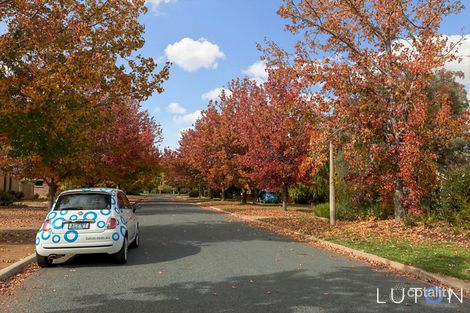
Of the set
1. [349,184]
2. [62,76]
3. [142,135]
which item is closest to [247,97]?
[142,135]

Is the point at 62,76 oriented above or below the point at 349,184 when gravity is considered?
above

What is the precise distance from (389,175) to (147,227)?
10.1m

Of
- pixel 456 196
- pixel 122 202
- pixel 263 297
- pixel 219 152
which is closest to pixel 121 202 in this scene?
pixel 122 202

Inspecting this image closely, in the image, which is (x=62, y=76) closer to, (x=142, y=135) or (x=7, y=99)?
(x=7, y=99)

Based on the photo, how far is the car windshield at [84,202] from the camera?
32.1 feet

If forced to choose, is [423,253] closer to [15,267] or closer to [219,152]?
[15,267]

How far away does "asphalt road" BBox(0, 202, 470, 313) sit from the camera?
245 inches

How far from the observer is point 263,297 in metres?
6.72

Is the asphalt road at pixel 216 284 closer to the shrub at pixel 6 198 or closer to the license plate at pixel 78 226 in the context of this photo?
the license plate at pixel 78 226

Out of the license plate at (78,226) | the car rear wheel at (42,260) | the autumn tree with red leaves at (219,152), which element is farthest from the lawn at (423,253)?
the autumn tree with red leaves at (219,152)

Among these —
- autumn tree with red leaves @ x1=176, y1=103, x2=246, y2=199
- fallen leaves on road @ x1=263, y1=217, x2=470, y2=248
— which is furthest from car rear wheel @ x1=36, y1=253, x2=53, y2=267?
autumn tree with red leaves @ x1=176, y1=103, x2=246, y2=199

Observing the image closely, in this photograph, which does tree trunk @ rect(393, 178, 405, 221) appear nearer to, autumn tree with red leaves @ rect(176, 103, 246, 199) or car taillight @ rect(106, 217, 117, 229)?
car taillight @ rect(106, 217, 117, 229)

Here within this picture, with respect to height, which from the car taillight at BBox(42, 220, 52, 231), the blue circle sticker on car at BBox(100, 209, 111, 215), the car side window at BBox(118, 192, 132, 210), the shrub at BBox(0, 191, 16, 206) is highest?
the car side window at BBox(118, 192, 132, 210)

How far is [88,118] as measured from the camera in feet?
Result: 48.6
